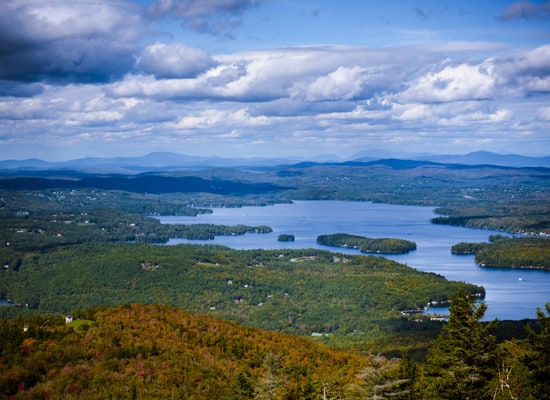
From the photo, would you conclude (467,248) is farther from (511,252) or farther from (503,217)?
(503,217)

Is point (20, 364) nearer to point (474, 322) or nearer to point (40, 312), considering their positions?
point (474, 322)

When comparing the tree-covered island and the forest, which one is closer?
the forest

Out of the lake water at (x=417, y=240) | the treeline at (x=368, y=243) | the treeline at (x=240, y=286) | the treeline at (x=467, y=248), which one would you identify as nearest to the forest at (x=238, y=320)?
the treeline at (x=240, y=286)

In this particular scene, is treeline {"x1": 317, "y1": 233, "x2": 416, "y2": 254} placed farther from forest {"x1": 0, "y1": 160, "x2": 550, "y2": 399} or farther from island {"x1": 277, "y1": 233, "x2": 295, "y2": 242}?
island {"x1": 277, "y1": 233, "x2": 295, "y2": 242}

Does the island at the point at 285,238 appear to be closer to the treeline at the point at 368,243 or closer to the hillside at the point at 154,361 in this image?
the treeline at the point at 368,243

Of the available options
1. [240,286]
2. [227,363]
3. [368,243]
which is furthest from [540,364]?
[368,243]

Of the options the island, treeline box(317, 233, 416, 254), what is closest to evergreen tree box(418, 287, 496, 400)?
treeline box(317, 233, 416, 254)

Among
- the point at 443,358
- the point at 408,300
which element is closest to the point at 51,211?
the point at 408,300
